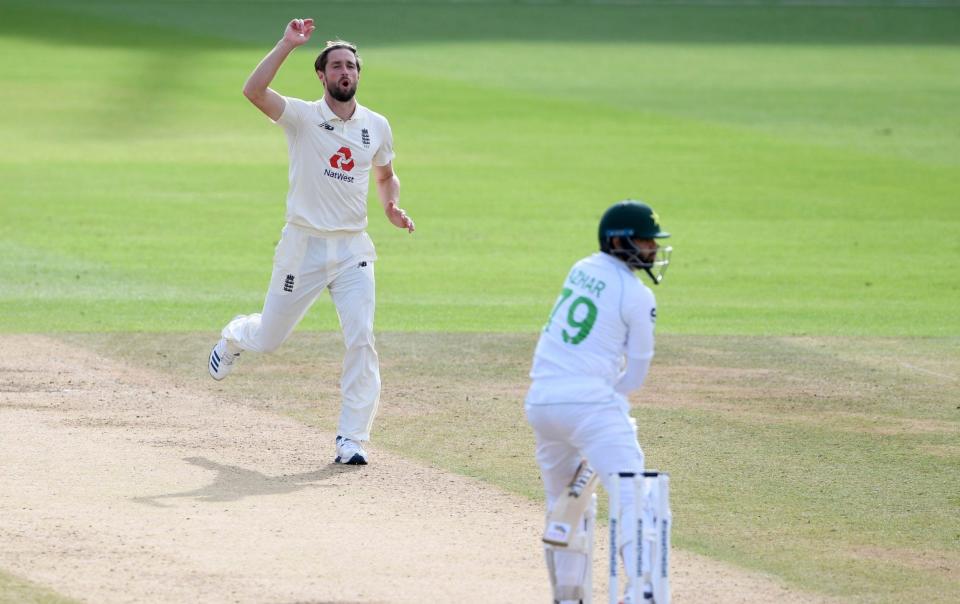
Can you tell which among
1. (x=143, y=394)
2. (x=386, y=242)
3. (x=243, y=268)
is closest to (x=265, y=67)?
(x=143, y=394)

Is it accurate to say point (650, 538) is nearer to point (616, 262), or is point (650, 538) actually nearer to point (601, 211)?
point (616, 262)

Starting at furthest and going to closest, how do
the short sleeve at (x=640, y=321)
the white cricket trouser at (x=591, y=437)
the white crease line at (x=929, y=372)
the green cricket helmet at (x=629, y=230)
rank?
the white crease line at (x=929, y=372) < the green cricket helmet at (x=629, y=230) < the short sleeve at (x=640, y=321) < the white cricket trouser at (x=591, y=437)

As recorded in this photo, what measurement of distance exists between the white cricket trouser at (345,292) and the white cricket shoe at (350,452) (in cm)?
5

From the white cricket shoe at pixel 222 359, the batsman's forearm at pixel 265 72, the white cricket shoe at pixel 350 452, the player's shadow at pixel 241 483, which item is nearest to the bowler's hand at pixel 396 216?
the batsman's forearm at pixel 265 72

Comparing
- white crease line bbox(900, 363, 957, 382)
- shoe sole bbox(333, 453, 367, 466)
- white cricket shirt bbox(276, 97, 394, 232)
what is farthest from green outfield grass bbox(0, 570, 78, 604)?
white crease line bbox(900, 363, 957, 382)

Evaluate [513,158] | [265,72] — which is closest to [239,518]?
[265,72]

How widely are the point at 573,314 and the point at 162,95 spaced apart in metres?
27.4

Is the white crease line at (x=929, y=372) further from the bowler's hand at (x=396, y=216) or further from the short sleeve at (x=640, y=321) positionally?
the short sleeve at (x=640, y=321)

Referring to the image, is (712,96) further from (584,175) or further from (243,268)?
(243,268)

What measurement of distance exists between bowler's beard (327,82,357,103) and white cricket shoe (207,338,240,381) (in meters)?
1.99

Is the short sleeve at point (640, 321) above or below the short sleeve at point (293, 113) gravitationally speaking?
below

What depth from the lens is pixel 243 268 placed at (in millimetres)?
19281

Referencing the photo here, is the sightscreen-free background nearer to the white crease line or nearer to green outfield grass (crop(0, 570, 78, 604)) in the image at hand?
the white crease line

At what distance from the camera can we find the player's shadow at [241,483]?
966cm
